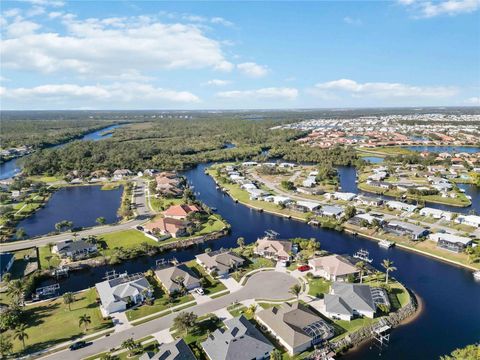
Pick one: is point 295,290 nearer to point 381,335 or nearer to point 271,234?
point 381,335

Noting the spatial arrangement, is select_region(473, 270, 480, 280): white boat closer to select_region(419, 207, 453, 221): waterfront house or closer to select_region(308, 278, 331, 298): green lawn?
select_region(419, 207, 453, 221): waterfront house

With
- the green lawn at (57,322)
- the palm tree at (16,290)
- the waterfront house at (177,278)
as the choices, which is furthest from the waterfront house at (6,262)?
the waterfront house at (177,278)

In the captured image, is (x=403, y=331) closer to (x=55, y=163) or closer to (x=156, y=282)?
(x=156, y=282)

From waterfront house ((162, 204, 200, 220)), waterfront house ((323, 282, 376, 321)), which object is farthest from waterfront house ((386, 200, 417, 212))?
waterfront house ((162, 204, 200, 220))

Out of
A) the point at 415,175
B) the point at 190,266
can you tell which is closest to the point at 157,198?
the point at 190,266

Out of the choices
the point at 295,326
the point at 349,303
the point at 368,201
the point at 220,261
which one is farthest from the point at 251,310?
the point at 368,201

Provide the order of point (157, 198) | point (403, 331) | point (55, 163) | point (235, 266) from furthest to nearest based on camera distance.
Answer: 1. point (55, 163)
2. point (157, 198)
3. point (235, 266)
4. point (403, 331)
